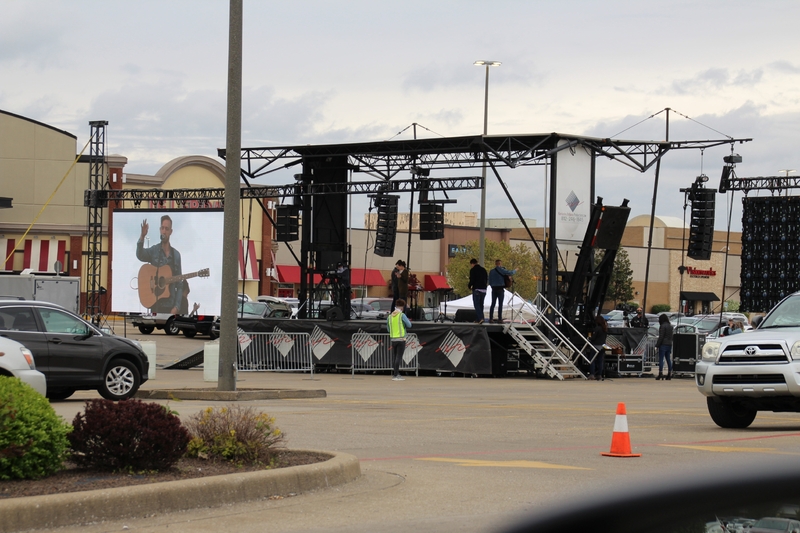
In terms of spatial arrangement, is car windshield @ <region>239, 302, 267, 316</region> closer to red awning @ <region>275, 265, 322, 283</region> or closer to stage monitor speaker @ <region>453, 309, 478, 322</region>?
stage monitor speaker @ <region>453, 309, 478, 322</region>

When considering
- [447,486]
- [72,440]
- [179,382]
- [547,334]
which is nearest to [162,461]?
[72,440]

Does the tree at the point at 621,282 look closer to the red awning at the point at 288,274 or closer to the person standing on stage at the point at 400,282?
the red awning at the point at 288,274

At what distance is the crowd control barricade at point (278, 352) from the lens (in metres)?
32.8

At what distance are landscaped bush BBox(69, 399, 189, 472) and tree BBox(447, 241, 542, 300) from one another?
70.2m

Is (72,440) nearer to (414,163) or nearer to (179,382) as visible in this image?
(179,382)

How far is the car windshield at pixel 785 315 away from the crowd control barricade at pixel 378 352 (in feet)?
55.2

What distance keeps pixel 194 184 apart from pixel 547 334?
40000mm

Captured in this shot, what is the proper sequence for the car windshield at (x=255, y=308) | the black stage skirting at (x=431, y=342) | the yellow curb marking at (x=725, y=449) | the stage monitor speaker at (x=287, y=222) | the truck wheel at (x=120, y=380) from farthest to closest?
the car windshield at (x=255, y=308) < the stage monitor speaker at (x=287, y=222) < the black stage skirting at (x=431, y=342) < the truck wheel at (x=120, y=380) < the yellow curb marking at (x=725, y=449)

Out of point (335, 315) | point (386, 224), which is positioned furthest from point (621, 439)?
point (386, 224)

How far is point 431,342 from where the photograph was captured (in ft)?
103

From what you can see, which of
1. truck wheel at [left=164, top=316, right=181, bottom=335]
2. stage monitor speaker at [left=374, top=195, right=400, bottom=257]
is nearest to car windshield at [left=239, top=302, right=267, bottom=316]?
truck wheel at [left=164, top=316, right=181, bottom=335]

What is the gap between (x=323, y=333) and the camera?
1288 inches

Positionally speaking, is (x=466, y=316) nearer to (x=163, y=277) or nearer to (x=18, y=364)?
(x=163, y=277)

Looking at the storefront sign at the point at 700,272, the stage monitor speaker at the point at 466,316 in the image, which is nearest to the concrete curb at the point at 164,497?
the stage monitor speaker at the point at 466,316
